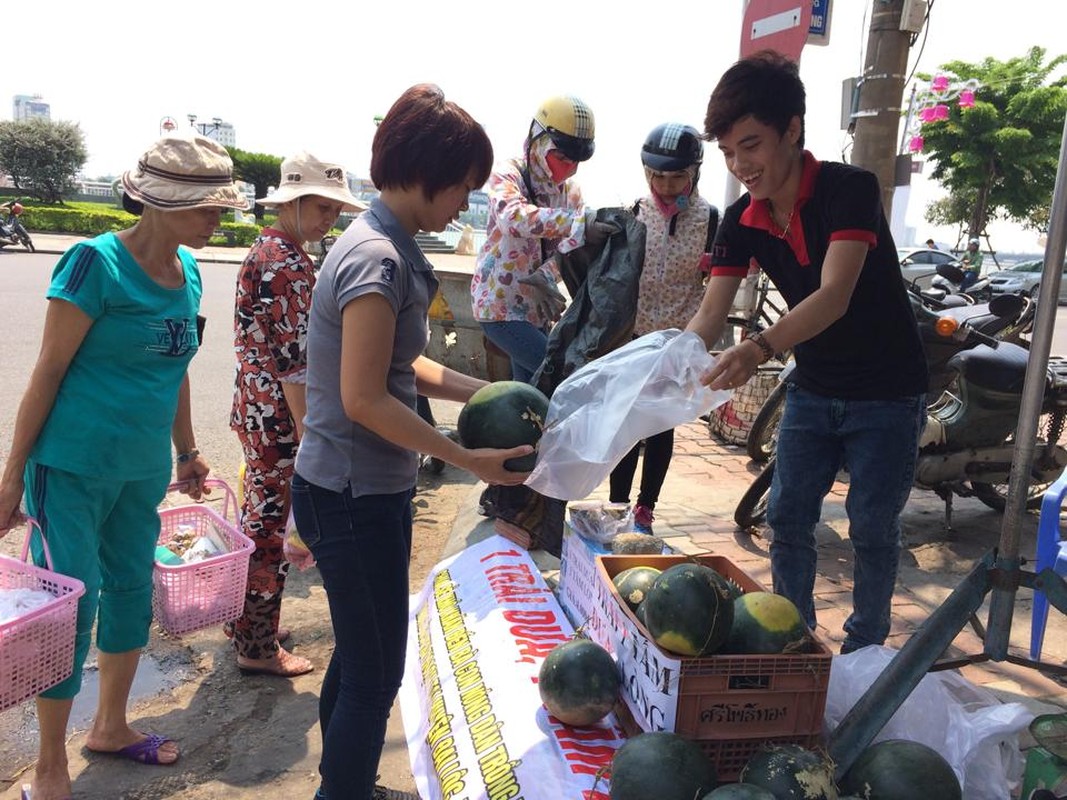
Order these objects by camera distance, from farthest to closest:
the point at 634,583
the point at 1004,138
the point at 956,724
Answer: the point at 1004,138 → the point at 634,583 → the point at 956,724

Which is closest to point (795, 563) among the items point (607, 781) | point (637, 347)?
point (637, 347)

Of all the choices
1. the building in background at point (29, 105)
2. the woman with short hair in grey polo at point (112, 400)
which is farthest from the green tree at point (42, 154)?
the building in background at point (29, 105)

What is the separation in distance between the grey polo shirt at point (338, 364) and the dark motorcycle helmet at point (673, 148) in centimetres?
221

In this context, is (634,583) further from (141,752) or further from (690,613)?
(141,752)

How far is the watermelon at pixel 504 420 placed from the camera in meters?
2.25

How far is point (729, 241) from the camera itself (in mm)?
2789

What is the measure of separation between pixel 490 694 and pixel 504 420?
94cm

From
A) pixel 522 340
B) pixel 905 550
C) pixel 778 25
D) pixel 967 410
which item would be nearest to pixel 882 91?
pixel 778 25

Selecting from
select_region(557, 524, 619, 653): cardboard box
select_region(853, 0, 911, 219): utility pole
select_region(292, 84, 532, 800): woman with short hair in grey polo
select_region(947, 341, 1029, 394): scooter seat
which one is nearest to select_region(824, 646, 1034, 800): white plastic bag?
select_region(557, 524, 619, 653): cardboard box

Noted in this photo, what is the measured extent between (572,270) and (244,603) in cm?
222

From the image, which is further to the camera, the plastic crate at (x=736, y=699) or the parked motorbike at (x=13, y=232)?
the parked motorbike at (x=13, y=232)

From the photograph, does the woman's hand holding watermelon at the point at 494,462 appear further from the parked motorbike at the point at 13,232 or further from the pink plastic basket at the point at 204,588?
the parked motorbike at the point at 13,232

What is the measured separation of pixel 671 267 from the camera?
408 cm

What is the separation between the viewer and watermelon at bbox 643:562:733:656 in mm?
2002
